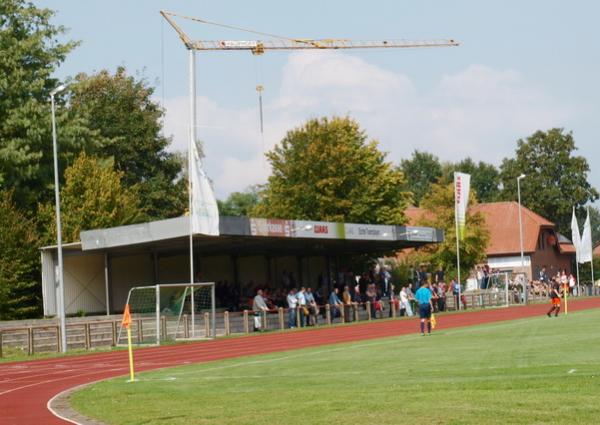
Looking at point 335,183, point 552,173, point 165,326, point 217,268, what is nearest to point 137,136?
point 335,183

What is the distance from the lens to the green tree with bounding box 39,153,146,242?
48.2 metres

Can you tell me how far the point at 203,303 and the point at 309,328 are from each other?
16.1ft

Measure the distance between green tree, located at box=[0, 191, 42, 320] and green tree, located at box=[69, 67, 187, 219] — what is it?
2023cm

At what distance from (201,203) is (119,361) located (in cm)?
1077

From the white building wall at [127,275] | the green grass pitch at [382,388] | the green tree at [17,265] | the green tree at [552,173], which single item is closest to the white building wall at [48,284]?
the green tree at [17,265]

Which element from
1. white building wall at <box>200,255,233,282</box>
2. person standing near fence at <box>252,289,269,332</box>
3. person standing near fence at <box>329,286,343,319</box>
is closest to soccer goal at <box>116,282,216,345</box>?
person standing near fence at <box>252,289,269,332</box>

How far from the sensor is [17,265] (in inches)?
1711

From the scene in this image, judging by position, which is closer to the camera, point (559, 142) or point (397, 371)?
point (397, 371)

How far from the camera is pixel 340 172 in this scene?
233 ft

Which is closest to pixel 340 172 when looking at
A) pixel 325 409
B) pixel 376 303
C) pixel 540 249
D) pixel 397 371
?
pixel 376 303

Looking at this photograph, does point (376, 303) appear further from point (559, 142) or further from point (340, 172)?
point (559, 142)

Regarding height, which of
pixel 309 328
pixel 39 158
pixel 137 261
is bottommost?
pixel 309 328

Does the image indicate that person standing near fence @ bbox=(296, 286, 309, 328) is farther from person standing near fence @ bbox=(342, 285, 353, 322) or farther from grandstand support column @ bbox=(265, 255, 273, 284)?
grandstand support column @ bbox=(265, 255, 273, 284)

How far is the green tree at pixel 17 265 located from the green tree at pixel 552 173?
65.5 m
